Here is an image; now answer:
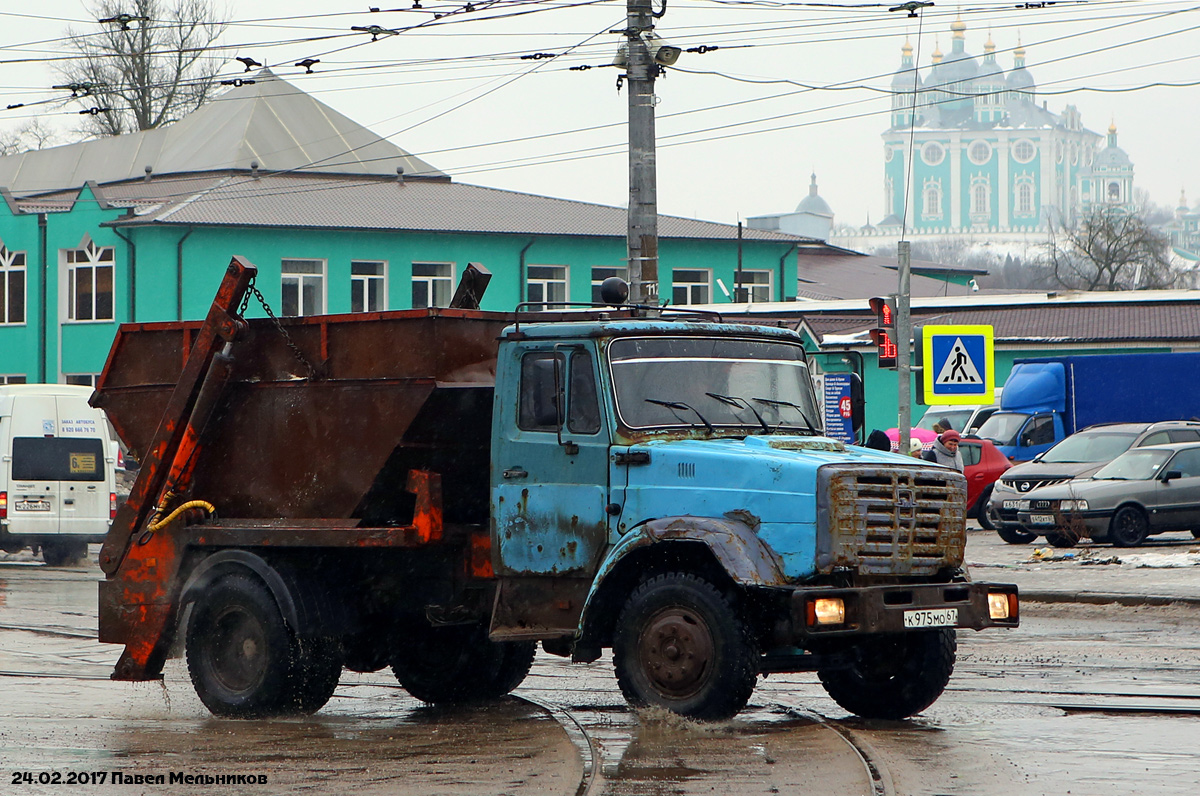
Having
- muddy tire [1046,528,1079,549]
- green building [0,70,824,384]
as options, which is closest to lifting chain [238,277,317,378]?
muddy tire [1046,528,1079,549]

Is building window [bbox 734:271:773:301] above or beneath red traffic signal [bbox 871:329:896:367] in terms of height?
above

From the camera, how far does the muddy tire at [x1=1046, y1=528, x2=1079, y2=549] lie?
2298 cm

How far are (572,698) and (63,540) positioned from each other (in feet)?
48.8

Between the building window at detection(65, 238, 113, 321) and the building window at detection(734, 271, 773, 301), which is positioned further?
the building window at detection(734, 271, 773, 301)

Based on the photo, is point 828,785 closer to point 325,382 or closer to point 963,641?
point 325,382

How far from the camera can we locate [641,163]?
17.6 m

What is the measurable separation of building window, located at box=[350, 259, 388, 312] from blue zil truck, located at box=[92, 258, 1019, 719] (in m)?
36.9

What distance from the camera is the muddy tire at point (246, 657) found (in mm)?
10242

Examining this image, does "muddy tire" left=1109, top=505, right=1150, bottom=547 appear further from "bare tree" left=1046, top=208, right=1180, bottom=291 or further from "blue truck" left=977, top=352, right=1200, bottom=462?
"bare tree" left=1046, top=208, right=1180, bottom=291

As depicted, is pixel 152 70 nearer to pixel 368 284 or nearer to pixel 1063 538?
pixel 368 284

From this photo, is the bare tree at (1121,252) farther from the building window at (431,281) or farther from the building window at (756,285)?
the building window at (431,281)

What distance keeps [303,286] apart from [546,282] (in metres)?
7.75

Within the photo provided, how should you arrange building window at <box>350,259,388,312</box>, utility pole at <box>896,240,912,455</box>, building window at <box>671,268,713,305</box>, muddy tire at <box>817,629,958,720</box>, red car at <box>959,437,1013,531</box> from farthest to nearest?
building window at <box>671,268,713,305</box>, building window at <box>350,259,388,312</box>, red car at <box>959,437,1013,531</box>, utility pole at <box>896,240,912,455</box>, muddy tire at <box>817,629,958,720</box>

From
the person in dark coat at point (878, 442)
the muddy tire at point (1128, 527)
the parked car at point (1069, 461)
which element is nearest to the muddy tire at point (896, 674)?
the person in dark coat at point (878, 442)
